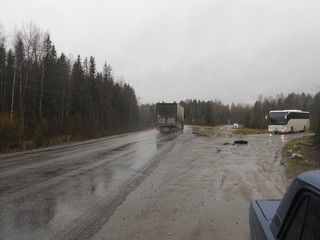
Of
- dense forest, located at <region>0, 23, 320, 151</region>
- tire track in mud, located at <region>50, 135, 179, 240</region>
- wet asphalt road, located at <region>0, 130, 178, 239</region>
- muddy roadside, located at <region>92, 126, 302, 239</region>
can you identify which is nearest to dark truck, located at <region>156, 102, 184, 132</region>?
dense forest, located at <region>0, 23, 320, 151</region>

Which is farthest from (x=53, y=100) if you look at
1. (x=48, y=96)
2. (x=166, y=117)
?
(x=166, y=117)

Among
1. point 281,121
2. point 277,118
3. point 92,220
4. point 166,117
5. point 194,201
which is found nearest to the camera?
point 92,220

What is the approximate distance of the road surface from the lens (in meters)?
5.88

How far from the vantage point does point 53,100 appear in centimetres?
6159

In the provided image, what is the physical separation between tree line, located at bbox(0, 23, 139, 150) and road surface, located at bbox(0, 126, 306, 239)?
1236 cm

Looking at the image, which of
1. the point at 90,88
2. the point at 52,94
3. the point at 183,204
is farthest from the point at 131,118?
the point at 183,204

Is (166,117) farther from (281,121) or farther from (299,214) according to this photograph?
(299,214)

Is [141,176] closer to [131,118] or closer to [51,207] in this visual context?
[51,207]

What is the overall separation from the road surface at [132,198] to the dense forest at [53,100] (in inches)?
364

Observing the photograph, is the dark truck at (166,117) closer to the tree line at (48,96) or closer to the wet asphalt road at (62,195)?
the tree line at (48,96)

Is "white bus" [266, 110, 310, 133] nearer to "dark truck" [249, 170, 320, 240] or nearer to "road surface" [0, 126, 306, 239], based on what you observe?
"road surface" [0, 126, 306, 239]

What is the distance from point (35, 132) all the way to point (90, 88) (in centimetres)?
5556

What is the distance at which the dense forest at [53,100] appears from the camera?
2537cm

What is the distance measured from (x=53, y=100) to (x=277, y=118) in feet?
122
